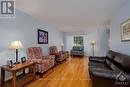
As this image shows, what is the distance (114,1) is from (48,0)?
5.48ft

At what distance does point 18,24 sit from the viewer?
386 centimetres

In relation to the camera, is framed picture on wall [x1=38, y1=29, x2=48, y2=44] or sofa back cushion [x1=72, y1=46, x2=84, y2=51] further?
sofa back cushion [x1=72, y1=46, x2=84, y2=51]

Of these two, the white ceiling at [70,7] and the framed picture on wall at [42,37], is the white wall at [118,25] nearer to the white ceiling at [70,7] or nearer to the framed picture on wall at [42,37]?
the white ceiling at [70,7]

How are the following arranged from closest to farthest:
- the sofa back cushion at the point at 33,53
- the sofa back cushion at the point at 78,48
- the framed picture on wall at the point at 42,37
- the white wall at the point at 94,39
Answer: the sofa back cushion at the point at 33,53 → the framed picture on wall at the point at 42,37 → the white wall at the point at 94,39 → the sofa back cushion at the point at 78,48

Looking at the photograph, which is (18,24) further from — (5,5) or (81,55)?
(81,55)

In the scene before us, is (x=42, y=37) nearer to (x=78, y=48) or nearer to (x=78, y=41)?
(x=78, y=48)

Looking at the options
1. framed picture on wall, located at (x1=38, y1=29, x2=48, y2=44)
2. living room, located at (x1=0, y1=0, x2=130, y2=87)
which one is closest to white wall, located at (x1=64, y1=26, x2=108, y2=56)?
living room, located at (x1=0, y1=0, x2=130, y2=87)

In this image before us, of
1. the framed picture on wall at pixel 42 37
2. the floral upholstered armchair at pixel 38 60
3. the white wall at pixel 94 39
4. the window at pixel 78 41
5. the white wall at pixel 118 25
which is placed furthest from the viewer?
the window at pixel 78 41

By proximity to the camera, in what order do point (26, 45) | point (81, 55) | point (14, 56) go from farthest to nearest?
1. point (81, 55)
2. point (26, 45)
3. point (14, 56)

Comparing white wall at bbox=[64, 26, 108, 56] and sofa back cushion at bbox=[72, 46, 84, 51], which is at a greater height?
white wall at bbox=[64, 26, 108, 56]

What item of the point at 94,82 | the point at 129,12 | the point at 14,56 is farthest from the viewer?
the point at 14,56

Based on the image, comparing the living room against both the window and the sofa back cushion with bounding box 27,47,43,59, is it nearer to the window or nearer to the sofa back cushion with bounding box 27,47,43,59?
the sofa back cushion with bounding box 27,47,43,59

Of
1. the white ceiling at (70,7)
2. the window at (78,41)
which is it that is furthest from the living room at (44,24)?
the window at (78,41)

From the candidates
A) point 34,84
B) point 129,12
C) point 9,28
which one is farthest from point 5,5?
point 129,12
